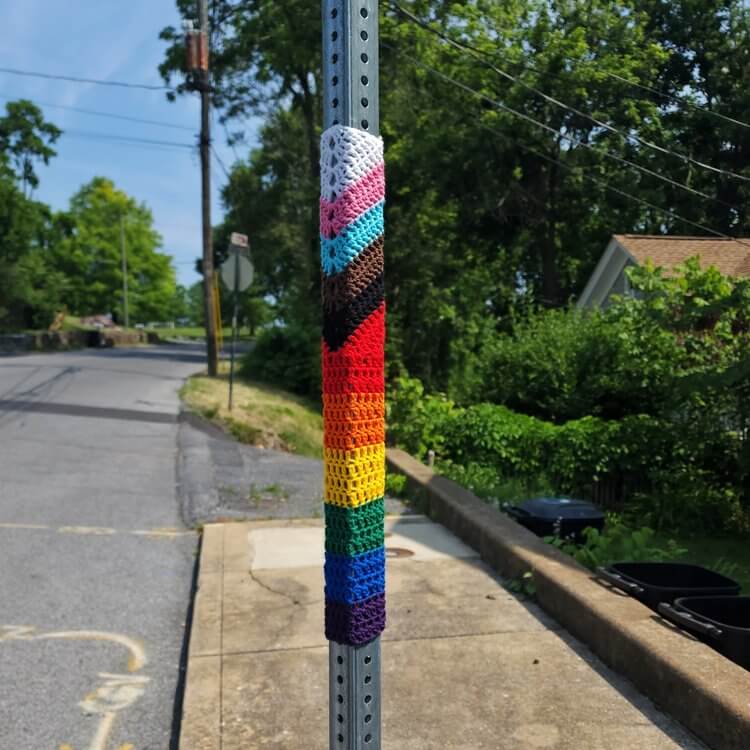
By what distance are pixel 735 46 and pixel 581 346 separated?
7658 mm

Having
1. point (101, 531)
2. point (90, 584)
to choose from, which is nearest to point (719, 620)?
point (90, 584)

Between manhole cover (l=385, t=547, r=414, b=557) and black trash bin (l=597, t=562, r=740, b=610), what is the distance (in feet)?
5.38

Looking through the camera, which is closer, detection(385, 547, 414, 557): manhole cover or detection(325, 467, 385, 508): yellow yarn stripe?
detection(325, 467, 385, 508): yellow yarn stripe

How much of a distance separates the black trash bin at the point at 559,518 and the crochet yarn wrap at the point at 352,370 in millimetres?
4784

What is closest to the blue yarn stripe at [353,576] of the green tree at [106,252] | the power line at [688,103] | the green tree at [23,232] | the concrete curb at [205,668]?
the concrete curb at [205,668]

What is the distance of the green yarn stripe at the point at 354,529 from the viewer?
1.96 meters

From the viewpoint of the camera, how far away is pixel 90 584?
5652 mm

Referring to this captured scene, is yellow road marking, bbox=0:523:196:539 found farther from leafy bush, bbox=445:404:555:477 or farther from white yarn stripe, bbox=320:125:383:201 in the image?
white yarn stripe, bbox=320:125:383:201

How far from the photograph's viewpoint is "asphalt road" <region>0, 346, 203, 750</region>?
3.82 m

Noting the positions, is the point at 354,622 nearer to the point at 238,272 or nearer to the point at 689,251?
the point at 689,251

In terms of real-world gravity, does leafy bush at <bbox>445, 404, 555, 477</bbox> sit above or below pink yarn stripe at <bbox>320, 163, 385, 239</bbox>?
below

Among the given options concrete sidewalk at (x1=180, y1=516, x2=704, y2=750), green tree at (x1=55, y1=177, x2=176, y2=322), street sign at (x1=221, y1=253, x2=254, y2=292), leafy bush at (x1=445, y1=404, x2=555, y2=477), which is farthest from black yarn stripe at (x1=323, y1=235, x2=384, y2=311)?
green tree at (x1=55, y1=177, x2=176, y2=322)

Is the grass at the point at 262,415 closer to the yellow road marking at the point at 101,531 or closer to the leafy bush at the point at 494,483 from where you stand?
the leafy bush at the point at 494,483

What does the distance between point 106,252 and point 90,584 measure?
59102 mm
